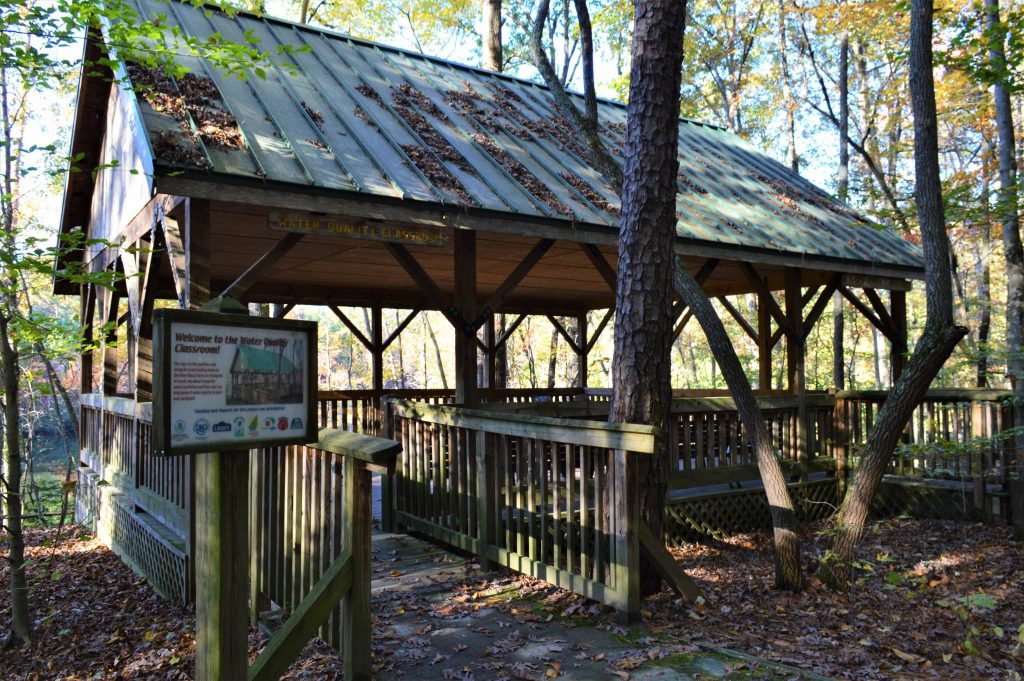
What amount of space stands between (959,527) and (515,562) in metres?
5.85

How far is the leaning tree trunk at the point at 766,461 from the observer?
17.6 ft

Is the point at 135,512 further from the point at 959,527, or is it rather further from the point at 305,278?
the point at 959,527

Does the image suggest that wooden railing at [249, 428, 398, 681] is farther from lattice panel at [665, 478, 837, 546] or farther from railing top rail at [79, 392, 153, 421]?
lattice panel at [665, 478, 837, 546]

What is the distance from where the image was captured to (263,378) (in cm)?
282

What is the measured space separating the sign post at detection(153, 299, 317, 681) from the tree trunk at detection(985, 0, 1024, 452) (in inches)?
314

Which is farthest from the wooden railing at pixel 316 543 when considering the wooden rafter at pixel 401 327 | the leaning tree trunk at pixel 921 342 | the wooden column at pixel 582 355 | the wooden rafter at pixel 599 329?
the wooden column at pixel 582 355

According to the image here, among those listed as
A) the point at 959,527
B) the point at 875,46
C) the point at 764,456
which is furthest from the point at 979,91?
the point at 764,456

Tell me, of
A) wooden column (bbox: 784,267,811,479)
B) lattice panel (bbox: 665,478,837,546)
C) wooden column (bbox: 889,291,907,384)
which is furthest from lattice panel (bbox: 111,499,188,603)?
wooden column (bbox: 889,291,907,384)

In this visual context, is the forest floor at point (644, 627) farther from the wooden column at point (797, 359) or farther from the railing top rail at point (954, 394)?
the railing top rail at point (954, 394)

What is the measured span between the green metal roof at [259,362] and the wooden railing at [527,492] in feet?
7.13

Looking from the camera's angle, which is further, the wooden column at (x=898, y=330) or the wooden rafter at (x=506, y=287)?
the wooden column at (x=898, y=330)

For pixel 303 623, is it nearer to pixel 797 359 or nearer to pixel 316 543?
pixel 316 543

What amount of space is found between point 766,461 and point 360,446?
11.1ft

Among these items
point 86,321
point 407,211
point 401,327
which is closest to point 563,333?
point 401,327
